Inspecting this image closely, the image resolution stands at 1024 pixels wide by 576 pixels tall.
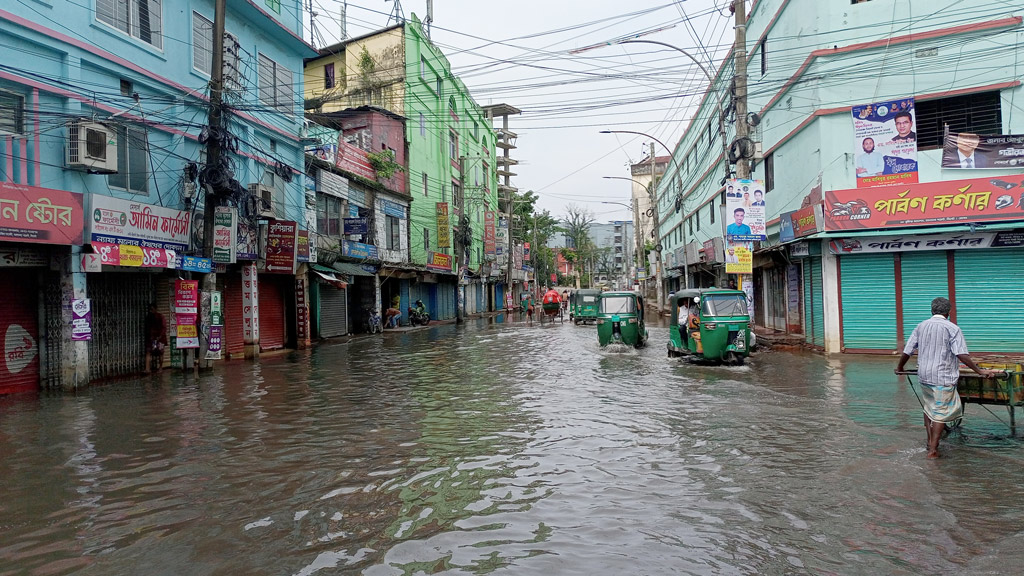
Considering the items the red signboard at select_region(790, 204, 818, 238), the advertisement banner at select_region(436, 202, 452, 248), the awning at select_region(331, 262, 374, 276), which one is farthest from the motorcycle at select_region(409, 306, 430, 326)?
the red signboard at select_region(790, 204, 818, 238)

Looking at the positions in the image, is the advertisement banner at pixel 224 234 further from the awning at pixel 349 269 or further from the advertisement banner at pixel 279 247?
the awning at pixel 349 269

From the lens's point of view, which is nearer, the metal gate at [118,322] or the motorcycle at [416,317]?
the metal gate at [118,322]

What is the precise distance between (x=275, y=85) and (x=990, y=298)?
23420 millimetres

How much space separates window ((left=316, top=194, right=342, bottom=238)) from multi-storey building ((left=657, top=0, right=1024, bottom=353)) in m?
16.4

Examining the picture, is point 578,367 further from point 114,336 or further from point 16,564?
point 16,564

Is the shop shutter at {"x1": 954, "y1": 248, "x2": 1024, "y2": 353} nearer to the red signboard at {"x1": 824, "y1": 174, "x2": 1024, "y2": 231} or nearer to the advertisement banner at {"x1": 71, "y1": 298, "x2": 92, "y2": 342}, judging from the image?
the red signboard at {"x1": 824, "y1": 174, "x2": 1024, "y2": 231}

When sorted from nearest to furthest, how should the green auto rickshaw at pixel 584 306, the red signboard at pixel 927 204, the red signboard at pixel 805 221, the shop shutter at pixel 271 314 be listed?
the red signboard at pixel 927 204 → the red signboard at pixel 805 221 → the shop shutter at pixel 271 314 → the green auto rickshaw at pixel 584 306

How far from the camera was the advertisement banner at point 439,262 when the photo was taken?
39031 mm

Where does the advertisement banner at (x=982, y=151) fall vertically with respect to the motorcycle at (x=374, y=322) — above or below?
above

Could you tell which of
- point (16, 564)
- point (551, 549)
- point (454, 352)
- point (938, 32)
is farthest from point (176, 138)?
point (938, 32)

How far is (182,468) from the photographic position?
23.5 ft

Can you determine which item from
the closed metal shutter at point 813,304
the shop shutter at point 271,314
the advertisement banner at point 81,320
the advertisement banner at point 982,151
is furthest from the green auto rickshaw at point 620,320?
the advertisement banner at point 81,320

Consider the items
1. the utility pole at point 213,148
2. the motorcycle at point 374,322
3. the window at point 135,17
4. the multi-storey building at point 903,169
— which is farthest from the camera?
the motorcycle at point 374,322

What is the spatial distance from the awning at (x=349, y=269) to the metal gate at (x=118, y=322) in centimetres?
1020
